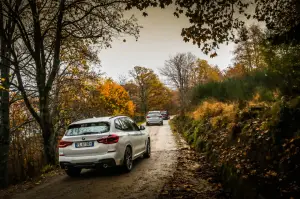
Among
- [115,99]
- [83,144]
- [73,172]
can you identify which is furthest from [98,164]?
[115,99]

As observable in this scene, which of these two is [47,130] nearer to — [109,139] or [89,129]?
[89,129]

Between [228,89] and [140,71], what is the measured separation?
4515 cm

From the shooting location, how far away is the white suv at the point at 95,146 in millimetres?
7309

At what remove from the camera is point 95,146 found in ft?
24.1

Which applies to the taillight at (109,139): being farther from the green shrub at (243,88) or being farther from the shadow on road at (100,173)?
the green shrub at (243,88)

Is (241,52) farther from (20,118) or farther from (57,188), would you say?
(57,188)

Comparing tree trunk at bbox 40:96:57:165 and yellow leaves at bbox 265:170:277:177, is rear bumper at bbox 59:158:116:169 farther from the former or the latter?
yellow leaves at bbox 265:170:277:177

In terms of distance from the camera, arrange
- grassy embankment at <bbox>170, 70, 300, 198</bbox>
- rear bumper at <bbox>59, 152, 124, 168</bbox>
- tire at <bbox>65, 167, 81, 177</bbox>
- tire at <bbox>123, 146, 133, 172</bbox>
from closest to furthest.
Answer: grassy embankment at <bbox>170, 70, 300, 198</bbox> → rear bumper at <bbox>59, 152, 124, 168</bbox> → tire at <bbox>123, 146, 133, 172</bbox> → tire at <bbox>65, 167, 81, 177</bbox>

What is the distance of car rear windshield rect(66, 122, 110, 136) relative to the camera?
762 cm

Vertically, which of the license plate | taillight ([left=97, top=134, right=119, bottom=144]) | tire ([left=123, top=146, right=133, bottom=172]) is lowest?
tire ([left=123, top=146, right=133, bottom=172])

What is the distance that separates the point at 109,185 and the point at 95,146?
1188 mm

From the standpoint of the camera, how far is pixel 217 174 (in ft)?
23.6

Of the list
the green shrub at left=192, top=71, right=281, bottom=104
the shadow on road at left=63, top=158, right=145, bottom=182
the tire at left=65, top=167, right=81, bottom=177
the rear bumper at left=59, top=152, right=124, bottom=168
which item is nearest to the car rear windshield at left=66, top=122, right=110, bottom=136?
the rear bumper at left=59, top=152, right=124, bottom=168

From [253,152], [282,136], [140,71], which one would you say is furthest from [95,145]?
[140,71]
